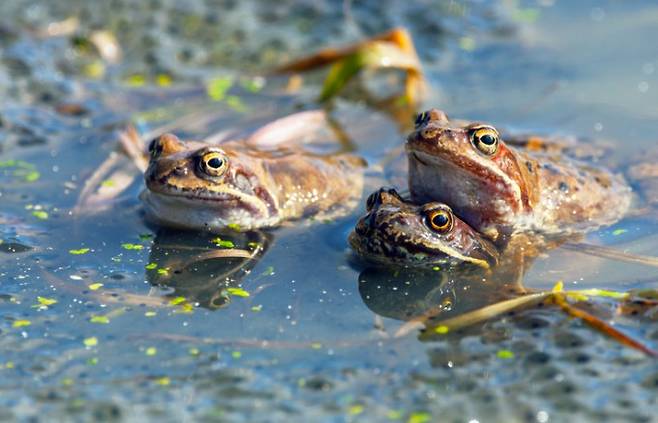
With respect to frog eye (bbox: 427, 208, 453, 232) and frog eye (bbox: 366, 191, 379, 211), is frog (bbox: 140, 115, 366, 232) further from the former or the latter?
frog eye (bbox: 427, 208, 453, 232)

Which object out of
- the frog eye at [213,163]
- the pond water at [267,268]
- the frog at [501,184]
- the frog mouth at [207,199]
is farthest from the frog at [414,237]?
the frog eye at [213,163]

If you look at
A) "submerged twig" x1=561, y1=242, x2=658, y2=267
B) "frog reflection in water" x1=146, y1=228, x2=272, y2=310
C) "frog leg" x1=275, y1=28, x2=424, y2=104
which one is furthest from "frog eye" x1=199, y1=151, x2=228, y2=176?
"frog leg" x1=275, y1=28, x2=424, y2=104

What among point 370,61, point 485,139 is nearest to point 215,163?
point 485,139

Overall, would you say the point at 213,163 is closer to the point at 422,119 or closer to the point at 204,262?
the point at 204,262

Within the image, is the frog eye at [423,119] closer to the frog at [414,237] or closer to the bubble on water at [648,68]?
the frog at [414,237]

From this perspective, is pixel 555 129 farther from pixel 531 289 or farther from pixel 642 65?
pixel 531 289

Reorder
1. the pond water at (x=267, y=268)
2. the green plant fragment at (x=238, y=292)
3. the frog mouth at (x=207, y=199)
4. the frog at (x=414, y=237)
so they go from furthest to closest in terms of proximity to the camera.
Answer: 1. the frog mouth at (x=207, y=199)
2. the frog at (x=414, y=237)
3. the green plant fragment at (x=238, y=292)
4. the pond water at (x=267, y=268)

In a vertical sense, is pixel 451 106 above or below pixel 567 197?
above

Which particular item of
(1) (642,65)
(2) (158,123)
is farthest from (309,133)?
(1) (642,65)
